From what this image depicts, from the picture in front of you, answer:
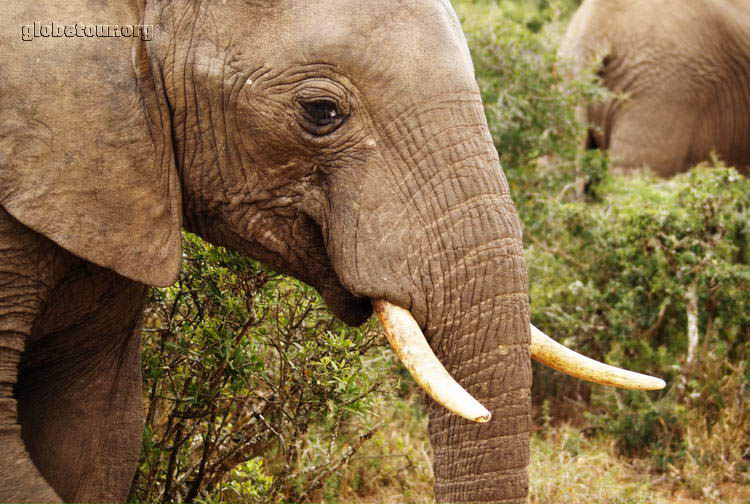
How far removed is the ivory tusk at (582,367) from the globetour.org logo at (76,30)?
131 centimetres

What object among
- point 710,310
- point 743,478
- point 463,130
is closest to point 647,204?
point 710,310

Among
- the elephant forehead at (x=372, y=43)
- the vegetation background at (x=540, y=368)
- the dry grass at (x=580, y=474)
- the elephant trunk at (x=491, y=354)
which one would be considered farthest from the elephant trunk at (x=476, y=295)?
the dry grass at (x=580, y=474)

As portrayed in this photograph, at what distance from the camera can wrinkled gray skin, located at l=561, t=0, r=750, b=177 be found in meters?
8.23

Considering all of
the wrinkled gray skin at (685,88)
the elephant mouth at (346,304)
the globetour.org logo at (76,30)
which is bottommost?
the elephant mouth at (346,304)

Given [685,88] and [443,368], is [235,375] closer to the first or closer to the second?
[443,368]

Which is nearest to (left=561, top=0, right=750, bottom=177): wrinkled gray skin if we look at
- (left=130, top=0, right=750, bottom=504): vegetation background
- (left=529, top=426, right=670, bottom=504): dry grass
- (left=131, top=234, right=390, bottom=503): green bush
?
(left=130, top=0, right=750, bottom=504): vegetation background

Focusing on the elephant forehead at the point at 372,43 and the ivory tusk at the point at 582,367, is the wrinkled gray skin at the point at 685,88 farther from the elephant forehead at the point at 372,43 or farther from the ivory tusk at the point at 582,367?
the elephant forehead at the point at 372,43

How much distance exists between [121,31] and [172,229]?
527 mm

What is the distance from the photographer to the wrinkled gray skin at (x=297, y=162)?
8.69 ft

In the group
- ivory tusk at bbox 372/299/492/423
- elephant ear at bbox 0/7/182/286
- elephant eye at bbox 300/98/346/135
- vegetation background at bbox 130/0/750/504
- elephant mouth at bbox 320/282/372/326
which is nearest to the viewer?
ivory tusk at bbox 372/299/492/423

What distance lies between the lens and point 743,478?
533 centimetres

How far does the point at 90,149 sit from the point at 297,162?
53cm

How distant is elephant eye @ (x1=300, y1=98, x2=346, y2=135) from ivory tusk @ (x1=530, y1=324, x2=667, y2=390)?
0.76 meters

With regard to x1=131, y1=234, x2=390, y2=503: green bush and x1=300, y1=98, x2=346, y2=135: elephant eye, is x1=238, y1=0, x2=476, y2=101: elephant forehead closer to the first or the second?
x1=300, y1=98, x2=346, y2=135: elephant eye
